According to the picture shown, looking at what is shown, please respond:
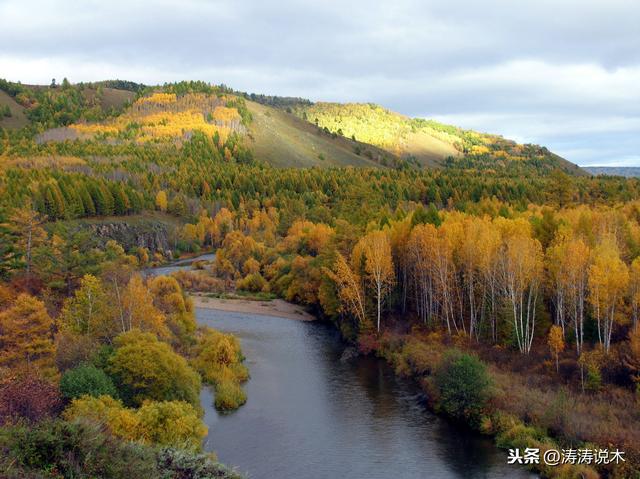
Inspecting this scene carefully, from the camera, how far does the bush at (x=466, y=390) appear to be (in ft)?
141

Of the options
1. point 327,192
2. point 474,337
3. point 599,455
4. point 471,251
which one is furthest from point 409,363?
point 327,192

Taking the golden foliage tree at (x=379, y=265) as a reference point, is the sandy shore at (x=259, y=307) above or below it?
below

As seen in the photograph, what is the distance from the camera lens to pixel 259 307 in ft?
285

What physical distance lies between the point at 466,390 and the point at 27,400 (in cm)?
2975

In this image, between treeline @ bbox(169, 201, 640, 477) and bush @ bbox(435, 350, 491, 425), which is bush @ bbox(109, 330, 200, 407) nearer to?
bush @ bbox(435, 350, 491, 425)

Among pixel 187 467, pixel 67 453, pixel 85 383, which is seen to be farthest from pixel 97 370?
pixel 67 453

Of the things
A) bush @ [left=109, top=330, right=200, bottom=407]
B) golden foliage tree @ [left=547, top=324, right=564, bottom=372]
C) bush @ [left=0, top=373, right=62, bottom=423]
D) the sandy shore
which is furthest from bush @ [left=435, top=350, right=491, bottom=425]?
the sandy shore

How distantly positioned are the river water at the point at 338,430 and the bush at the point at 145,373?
3947mm

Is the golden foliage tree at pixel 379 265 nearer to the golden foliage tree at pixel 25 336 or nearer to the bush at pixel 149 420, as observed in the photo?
the bush at pixel 149 420

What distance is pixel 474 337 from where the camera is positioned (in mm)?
57500

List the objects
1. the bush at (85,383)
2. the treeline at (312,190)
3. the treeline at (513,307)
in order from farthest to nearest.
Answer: the treeline at (312,190) → the treeline at (513,307) → the bush at (85,383)

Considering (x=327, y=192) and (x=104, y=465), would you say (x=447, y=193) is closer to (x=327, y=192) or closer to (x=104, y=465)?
(x=327, y=192)

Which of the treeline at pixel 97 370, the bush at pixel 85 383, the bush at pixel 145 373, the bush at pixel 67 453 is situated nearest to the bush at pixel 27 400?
the treeline at pixel 97 370

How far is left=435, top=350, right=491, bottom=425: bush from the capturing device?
141ft
